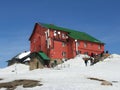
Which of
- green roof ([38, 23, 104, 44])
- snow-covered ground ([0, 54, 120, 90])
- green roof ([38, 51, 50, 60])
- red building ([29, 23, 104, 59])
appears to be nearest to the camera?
snow-covered ground ([0, 54, 120, 90])

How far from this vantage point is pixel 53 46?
3708 inches

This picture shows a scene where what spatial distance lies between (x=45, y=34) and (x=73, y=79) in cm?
4840

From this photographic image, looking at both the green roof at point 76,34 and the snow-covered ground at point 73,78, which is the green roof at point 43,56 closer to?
the green roof at point 76,34

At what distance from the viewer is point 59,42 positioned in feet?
316

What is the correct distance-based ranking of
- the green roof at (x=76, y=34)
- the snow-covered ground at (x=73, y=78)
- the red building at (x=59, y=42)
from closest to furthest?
the snow-covered ground at (x=73, y=78) → the red building at (x=59, y=42) → the green roof at (x=76, y=34)

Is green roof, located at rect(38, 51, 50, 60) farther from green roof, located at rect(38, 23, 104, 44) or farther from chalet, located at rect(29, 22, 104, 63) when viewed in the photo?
green roof, located at rect(38, 23, 104, 44)

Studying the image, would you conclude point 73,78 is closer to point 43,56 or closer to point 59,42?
point 43,56

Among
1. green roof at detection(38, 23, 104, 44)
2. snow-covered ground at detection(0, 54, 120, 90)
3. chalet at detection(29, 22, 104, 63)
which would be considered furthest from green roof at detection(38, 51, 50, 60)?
snow-covered ground at detection(0, 54, 120, 90)

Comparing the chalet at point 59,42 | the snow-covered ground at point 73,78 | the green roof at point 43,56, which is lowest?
the snow-covered ground at point 73,78

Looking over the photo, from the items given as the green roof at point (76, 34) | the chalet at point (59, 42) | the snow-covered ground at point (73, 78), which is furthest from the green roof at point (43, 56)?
the snow-covered ground at point (73, 78)

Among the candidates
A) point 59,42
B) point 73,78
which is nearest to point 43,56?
point 59,42

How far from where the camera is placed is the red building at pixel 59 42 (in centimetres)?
9431

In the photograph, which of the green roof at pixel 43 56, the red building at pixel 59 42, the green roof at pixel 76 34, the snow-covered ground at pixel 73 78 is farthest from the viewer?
the green roof at pixel 76 34

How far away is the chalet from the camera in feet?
309
